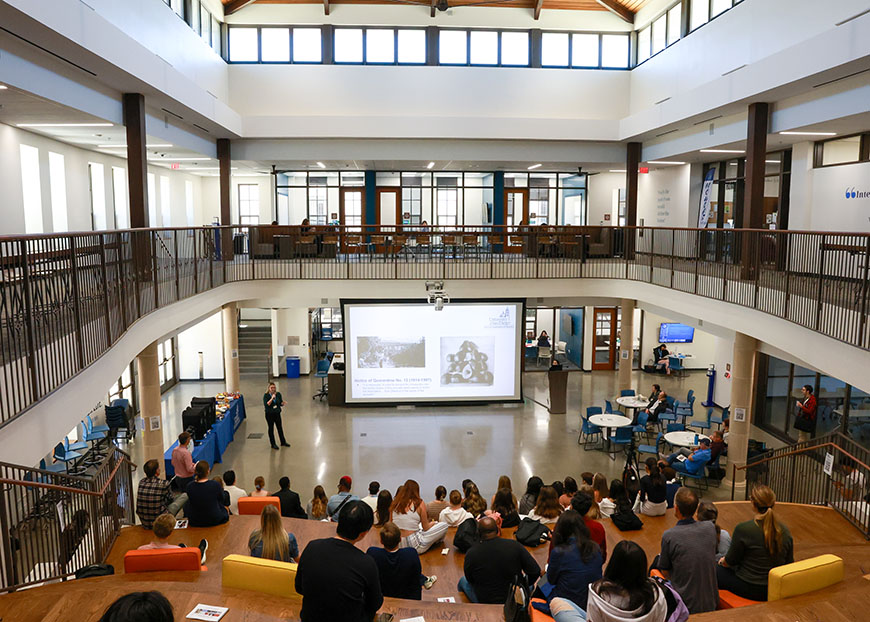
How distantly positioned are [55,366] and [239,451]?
9.51 metres

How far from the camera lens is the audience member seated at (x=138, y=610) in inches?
86.5

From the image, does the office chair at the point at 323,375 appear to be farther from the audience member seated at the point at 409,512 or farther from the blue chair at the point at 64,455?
the audience member seated at the point at 409,512

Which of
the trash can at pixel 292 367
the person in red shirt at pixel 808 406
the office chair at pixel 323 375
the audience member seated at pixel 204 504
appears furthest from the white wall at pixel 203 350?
the person in red shirt at pixel 808 406

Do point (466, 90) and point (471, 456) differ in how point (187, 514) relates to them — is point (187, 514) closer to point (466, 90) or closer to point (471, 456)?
point (471, 456)

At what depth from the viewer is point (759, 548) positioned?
17.8 ft

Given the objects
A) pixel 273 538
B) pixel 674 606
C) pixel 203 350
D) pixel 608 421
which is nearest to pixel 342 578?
pixel 674 606

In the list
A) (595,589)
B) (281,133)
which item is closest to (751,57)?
(281,133)

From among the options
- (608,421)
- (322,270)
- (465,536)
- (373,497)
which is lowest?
(608,421)

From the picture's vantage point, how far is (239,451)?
1502 centimetres

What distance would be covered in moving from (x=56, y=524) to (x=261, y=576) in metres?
1.87

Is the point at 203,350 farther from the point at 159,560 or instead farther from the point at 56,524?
the point at 56,524

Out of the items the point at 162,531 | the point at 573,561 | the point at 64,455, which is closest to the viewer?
the point at 573,561

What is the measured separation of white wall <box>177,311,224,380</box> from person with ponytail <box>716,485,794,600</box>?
60.7 ft

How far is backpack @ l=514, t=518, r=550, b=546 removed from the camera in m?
7.20
